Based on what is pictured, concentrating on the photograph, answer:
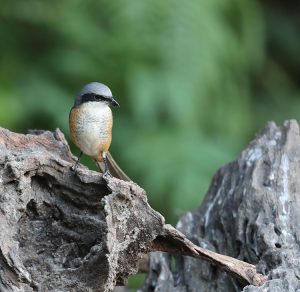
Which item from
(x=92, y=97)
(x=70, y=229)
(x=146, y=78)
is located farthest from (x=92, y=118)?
(x=146, y=78)

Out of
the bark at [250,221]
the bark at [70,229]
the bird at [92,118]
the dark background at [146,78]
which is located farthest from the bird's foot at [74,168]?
the dark background at [146,78]

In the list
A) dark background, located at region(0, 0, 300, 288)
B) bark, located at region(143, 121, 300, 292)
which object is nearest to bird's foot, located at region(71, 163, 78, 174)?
bark, located at region(143, 121, 300, 292)

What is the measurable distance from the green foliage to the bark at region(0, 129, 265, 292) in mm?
2862

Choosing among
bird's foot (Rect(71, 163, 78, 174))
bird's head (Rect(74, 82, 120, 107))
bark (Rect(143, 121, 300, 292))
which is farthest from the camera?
bird's head (Rect(74, 82, 120, 107))

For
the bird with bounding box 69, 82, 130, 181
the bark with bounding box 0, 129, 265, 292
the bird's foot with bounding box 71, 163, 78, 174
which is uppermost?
the bird with bounding box 69, 82, 130, 181

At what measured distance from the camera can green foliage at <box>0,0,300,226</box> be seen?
22.3 ft

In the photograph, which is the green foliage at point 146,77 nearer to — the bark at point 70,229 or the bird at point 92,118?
the bird at point 92,118

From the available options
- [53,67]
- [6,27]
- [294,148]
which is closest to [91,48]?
[53,67]

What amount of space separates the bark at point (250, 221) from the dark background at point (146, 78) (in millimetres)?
1943

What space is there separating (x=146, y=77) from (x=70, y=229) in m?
3.55

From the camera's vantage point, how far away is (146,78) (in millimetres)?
6992

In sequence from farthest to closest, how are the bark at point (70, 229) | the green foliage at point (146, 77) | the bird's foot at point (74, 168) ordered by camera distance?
the green foliage at point (146, 77) → the bird's foot at point (74, 168) → the bark at point (70, 229)

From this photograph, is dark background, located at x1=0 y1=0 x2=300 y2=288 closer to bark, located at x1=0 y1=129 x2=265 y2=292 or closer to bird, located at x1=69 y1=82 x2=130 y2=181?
bird, located at x1=69 y1=82 x2=130 y2=181

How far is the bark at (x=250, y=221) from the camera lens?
12.9 feet
